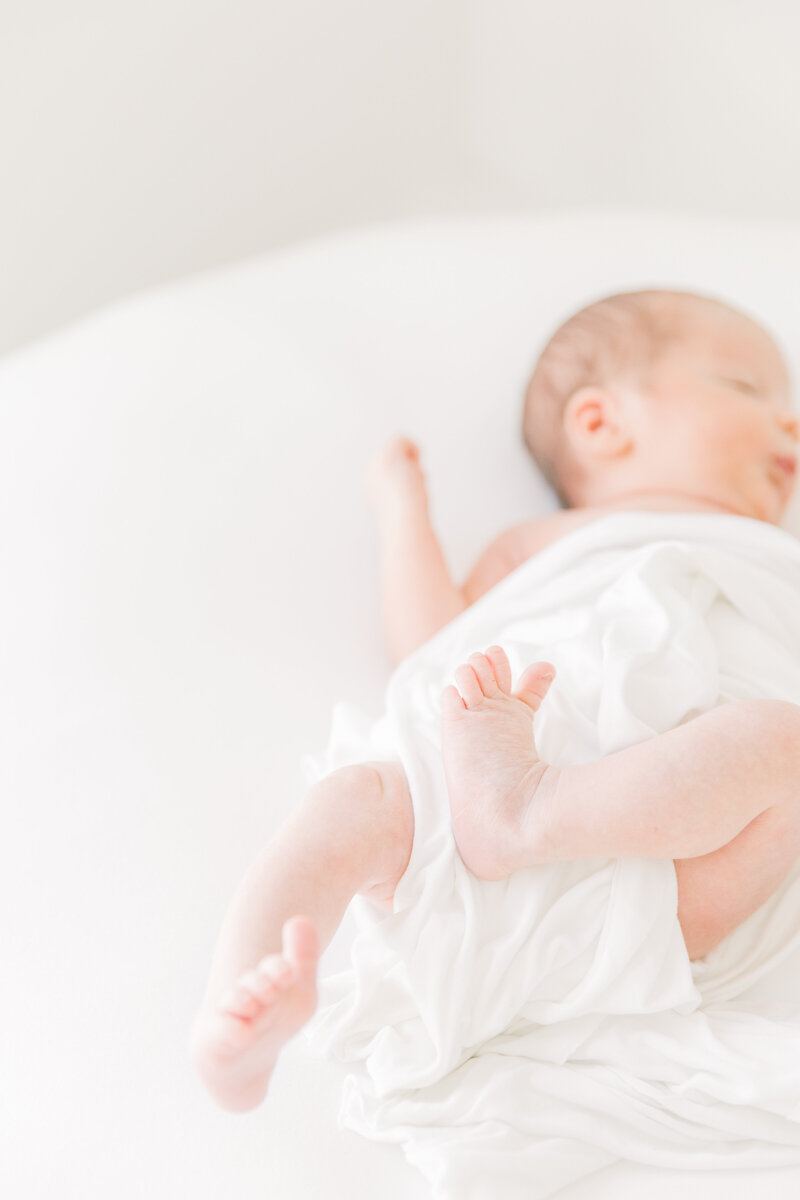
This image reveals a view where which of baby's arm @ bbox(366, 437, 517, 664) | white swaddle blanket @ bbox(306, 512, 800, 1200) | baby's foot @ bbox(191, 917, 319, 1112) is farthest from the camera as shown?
baby's arm @ bbox(366, 437, 517, 664)

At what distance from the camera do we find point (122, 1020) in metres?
0.90

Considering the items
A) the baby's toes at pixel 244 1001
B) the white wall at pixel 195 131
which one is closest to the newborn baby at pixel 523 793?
the baby's toes at pixel 244 1001

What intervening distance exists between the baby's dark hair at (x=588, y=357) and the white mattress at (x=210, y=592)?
0.18 ft

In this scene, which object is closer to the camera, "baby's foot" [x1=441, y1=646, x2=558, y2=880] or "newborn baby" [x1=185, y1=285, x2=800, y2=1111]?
"newborn baby" [x1=185, y1=285, x2=800, y2=1111]

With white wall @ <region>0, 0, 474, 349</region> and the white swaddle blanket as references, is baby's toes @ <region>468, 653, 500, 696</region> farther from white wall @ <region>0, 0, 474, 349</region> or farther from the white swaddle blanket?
white wall @ <region>0, 0, 474, 349</region>

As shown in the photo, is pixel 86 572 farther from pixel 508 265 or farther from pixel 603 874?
pixel 508 265

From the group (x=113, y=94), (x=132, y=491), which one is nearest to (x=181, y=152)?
(x=113, y=94)

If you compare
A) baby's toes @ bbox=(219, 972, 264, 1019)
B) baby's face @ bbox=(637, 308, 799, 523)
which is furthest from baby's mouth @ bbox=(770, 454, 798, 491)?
baby's toes @ bbox=(219, 972, 264, 1019)

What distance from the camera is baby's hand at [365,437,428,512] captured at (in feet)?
4.30

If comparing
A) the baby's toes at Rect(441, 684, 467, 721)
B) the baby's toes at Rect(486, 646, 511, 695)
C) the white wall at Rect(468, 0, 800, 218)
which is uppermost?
the white wall at Rect(468, 0, 800, 218)

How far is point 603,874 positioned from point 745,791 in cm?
12

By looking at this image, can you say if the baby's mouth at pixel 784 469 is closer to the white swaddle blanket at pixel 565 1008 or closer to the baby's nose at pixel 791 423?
the baby's nose at pixel 791 423

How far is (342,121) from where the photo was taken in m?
2.02

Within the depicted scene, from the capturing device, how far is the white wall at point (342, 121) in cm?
173
